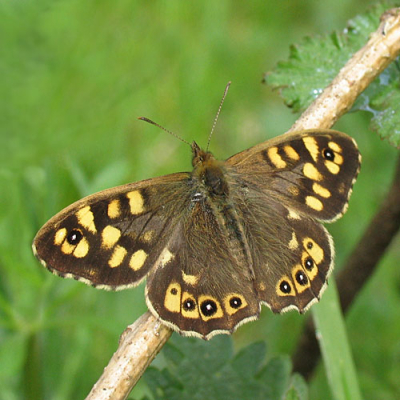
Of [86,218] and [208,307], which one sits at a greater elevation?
[86,218]

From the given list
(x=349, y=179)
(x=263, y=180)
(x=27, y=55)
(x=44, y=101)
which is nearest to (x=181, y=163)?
(x=44, y=101)

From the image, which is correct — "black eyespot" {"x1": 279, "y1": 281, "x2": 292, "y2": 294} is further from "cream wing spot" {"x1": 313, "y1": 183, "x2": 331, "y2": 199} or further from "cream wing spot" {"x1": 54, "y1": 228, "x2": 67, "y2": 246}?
"cream wing spot" {"x1": 54, "y1": 228, "x2": 67, "y2": 246}

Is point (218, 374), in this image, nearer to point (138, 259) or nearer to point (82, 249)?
point (138, 259)

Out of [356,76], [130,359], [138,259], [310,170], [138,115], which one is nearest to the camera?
[130,359]

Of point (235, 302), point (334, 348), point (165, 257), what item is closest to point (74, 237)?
point (165, 257)

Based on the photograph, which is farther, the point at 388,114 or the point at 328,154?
the point at 328,154

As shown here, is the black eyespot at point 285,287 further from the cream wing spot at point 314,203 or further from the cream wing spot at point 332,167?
the cream wing spot at point 332,167
